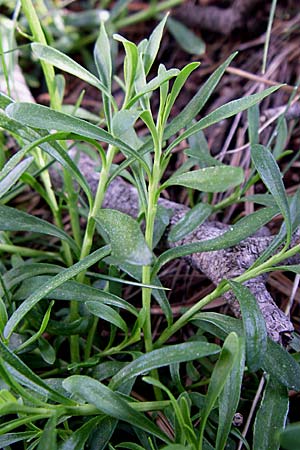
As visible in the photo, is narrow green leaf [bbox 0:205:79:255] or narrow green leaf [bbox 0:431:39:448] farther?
narrow green leaf [bbox 0:205:79:255]

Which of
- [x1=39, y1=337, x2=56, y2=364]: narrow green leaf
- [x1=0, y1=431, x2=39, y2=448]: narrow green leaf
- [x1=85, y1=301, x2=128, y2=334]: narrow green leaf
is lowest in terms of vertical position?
[x1=0, y1=431, x2=39, y2=448]: narrow green leaf

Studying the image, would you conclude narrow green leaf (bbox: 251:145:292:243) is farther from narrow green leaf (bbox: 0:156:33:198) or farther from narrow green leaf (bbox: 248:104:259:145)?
narrow green leaf (bbox: 0:156:33:198)

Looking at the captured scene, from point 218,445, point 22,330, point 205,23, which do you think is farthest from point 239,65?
point 218,445

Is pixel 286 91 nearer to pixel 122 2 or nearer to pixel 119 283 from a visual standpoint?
pixel 122 2

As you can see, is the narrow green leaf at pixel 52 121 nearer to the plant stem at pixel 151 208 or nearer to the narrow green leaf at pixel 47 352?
the plant stem at pixel 151 208

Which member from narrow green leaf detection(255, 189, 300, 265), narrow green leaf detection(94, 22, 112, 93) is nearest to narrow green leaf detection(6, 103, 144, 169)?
narrow green leaf detection(94, 22, 112, 93)

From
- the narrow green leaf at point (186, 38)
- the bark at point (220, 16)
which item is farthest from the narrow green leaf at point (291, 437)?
the bark at point (220, 16)

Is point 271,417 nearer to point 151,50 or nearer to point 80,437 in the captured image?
point 80,437

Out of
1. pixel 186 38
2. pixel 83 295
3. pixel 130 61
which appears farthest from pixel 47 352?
pixel 186 38
